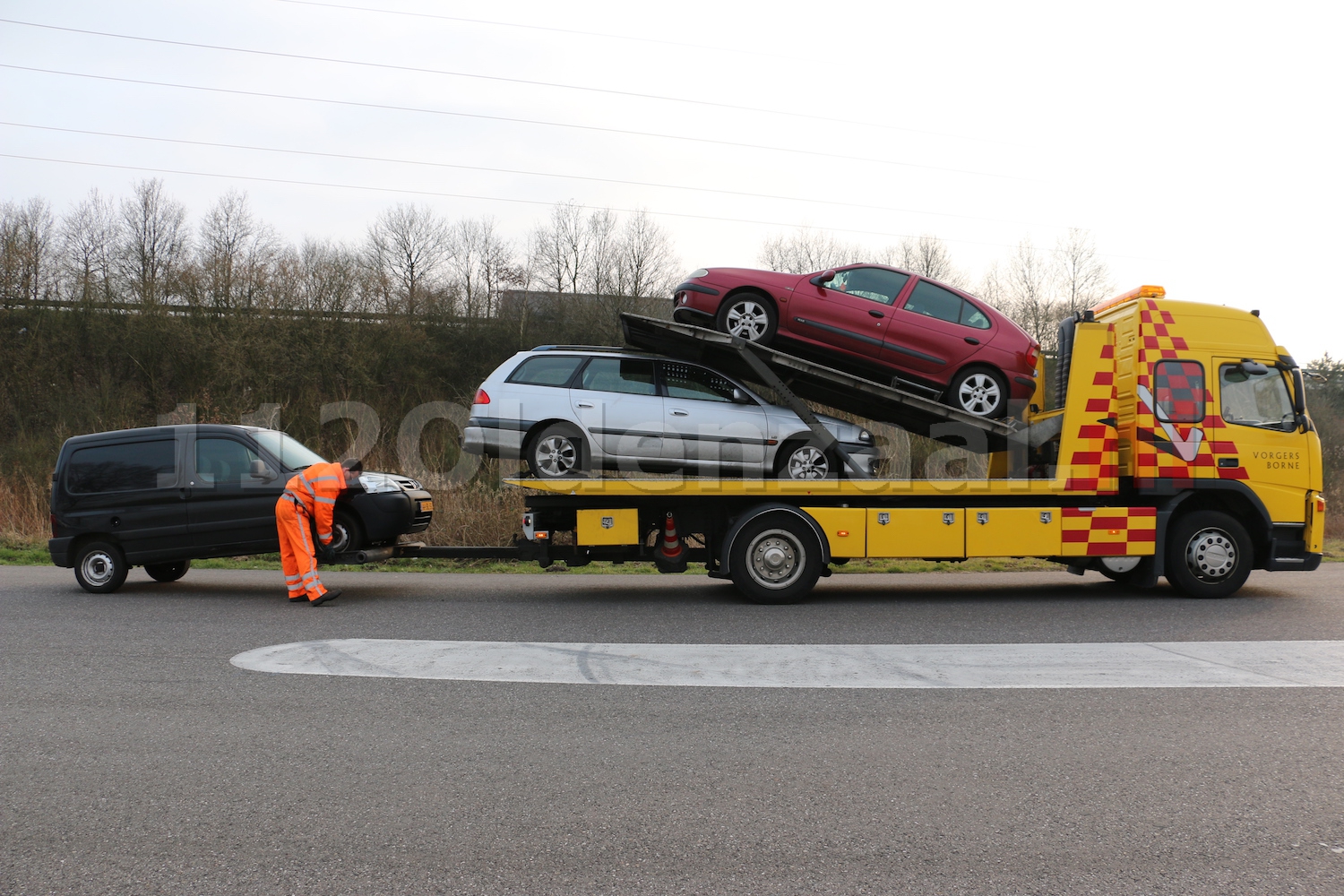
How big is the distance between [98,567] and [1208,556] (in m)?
11.7

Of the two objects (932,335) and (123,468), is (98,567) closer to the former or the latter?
(123,468)

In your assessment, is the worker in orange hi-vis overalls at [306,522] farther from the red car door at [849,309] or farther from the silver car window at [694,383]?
the red car door at [849,309]

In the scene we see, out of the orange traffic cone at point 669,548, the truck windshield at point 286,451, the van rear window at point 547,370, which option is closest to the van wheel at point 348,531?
the truck windshield at point 286,451

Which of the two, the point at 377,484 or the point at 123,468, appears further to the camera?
the point at 123,468

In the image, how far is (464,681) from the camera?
18.3 ft

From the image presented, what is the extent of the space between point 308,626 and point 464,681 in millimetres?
2677

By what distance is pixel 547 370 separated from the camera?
9242mm

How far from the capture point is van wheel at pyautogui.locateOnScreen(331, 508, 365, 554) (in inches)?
371

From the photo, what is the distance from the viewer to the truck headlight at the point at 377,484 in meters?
9.57

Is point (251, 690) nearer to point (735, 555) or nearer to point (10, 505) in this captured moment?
point (735, 555)

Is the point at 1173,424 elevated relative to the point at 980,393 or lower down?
lower down

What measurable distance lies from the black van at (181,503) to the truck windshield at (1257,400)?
335 inches

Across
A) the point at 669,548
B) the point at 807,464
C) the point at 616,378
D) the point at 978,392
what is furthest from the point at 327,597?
the point at 978,392

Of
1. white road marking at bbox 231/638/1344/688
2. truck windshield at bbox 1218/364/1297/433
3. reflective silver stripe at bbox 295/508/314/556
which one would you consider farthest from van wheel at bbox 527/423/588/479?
truck windshield at bbox 1218/364/1297/433
